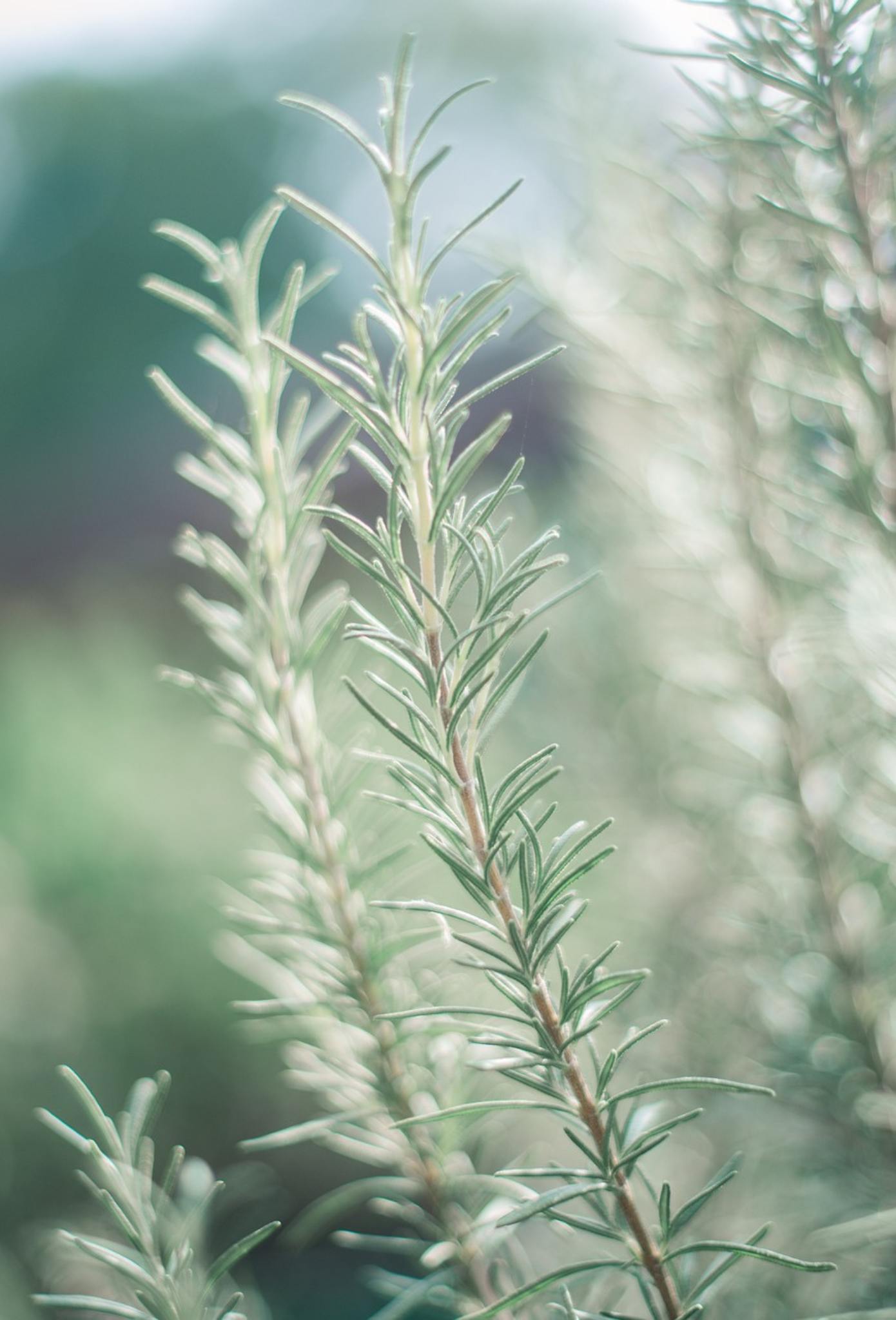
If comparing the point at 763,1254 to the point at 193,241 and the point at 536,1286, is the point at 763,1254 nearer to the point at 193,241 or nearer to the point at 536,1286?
the point at 536,1286

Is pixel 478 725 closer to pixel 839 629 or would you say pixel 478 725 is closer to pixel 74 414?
pixel 839 629

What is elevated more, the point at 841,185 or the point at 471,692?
the point at 841,185

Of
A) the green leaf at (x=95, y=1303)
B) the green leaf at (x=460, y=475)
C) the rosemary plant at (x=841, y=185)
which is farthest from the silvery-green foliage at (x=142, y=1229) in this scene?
the rosemary plant at (x=841, y=185)

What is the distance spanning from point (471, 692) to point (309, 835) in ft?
0.24

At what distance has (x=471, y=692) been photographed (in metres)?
0.14

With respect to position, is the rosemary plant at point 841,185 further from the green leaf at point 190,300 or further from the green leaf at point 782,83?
the green leaf at point 190,300

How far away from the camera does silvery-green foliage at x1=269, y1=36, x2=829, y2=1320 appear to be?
14 cm

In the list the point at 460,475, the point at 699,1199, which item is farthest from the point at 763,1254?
the point at 460,475

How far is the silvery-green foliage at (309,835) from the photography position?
182 millimetres

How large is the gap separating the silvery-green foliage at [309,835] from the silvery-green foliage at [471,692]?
1.1 inches

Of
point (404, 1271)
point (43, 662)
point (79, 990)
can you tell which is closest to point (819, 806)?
point (404, 1271)

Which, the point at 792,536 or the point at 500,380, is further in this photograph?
the point at 792,536

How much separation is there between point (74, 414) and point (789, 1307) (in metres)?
2.43

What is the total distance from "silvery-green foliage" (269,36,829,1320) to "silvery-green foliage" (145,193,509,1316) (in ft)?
0.09
